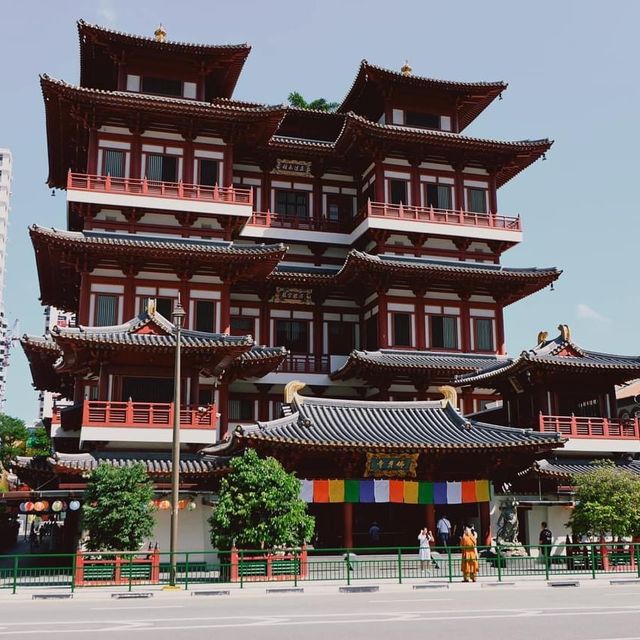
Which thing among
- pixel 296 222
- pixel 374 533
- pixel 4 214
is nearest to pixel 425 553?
pixel 374 533

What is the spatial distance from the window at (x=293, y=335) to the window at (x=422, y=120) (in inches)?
516

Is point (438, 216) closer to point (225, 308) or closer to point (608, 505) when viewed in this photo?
point (225, 308)

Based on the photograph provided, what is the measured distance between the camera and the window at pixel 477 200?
4638 cm

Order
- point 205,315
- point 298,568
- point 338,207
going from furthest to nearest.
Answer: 1. point 338,207
2. point 205,315
3. point 298,568

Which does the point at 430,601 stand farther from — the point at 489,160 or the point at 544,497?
the point at 489,160

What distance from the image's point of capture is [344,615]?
1772 centimetres

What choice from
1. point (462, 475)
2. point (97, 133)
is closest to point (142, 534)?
point (462, 475)

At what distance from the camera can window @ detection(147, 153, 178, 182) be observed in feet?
135

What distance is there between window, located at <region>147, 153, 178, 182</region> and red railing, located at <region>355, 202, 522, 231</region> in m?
10.3

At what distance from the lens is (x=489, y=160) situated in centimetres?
4647

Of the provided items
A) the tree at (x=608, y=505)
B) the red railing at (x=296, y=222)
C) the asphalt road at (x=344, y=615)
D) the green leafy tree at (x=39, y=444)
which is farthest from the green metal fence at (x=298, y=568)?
the green leafy tree at (x=39, y=444)

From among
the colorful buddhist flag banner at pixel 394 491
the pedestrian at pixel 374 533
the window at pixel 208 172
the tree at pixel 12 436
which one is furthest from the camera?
the tree at pixel 12 436

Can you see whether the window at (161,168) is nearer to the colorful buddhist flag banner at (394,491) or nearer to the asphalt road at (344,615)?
the colorful buddhist flag banner at (394,491)

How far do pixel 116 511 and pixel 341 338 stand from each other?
20787 mm
